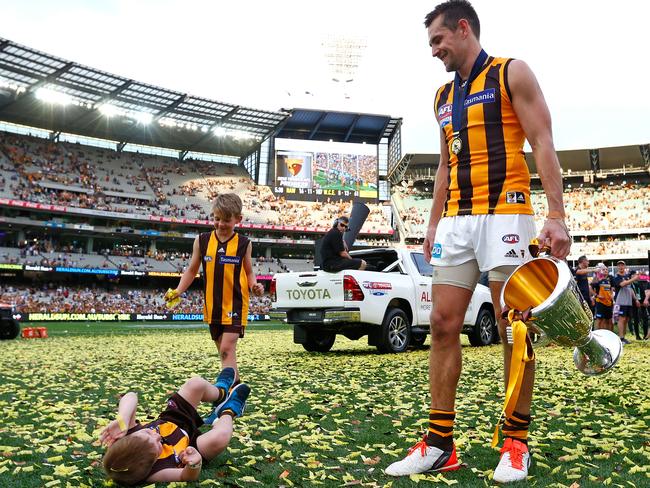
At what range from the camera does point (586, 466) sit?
10.7ft

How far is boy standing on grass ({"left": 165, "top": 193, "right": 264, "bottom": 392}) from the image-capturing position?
5090 millimetres

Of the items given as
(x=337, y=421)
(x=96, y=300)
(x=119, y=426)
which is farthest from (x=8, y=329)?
(x=96, y=300)

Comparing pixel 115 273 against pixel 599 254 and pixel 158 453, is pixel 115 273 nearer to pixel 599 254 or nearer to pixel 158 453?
pixel 599 254

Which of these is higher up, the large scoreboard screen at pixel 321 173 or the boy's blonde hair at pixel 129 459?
the large scoreboard screen at pixel 321 173

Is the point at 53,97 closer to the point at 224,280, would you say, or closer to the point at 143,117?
the point at 143,117

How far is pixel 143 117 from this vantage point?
174 feet

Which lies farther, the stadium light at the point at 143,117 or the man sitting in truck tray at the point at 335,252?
the stadium light at the point at 143,117

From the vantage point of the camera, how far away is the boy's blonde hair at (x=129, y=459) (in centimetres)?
282

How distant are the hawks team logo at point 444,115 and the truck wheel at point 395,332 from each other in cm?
722

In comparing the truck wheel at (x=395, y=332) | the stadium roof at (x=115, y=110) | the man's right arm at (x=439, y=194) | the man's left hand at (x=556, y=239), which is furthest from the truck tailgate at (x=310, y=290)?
the stadium roof at (x=115, y=110)

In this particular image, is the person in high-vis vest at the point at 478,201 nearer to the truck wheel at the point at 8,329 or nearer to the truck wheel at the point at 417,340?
the truck wheel at the point at 417,340

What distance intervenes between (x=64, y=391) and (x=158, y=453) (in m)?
4.16

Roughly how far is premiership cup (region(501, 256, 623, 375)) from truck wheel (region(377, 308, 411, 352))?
7.53 m

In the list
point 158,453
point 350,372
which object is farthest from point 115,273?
point 158,453
